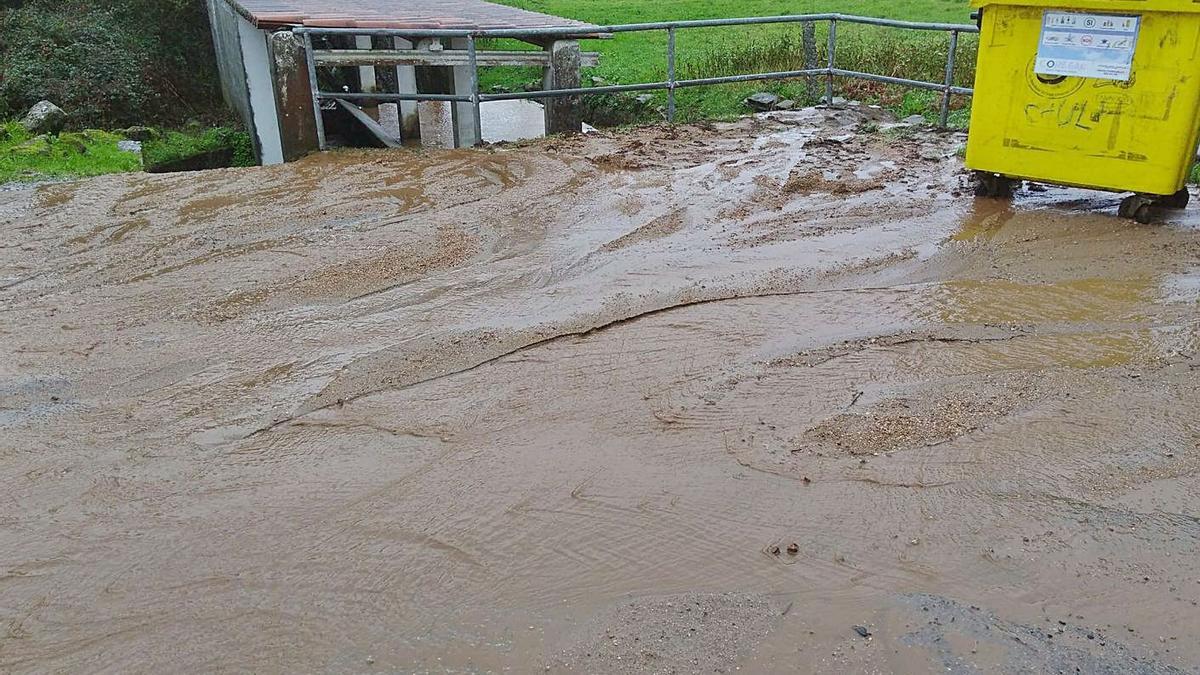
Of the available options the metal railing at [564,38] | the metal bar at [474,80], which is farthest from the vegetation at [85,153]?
the metal bar at [474,80]

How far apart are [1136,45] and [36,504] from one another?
6.64 m

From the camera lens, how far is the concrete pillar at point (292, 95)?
9.16 m

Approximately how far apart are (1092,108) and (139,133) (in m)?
11.1

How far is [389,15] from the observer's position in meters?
12.0

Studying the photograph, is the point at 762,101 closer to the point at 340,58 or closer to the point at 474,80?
the point at 474,80

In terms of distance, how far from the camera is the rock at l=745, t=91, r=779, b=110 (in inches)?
460

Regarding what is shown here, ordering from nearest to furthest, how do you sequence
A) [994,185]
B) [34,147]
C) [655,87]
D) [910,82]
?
[994,185], [34,147], [910,82], [655,87]

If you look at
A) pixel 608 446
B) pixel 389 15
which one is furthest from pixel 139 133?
pixel 608 446

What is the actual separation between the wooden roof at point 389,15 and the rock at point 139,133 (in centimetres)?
203

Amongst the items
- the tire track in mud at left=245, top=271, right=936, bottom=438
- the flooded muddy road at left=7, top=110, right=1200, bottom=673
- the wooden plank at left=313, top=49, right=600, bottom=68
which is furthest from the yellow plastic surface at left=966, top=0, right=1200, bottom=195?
the wooden plank at left=313, top=49, right=600, bottom=68

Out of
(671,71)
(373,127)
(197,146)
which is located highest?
(671,71)

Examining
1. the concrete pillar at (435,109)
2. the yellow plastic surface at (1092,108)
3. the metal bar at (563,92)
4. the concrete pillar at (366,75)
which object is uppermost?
the yellow plastic surface at (1092,108)

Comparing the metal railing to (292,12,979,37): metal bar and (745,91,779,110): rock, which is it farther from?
(745,91,779,110): rock

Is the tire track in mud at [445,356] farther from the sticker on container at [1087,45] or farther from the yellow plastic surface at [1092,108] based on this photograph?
the sticker on container at [1087,45]
